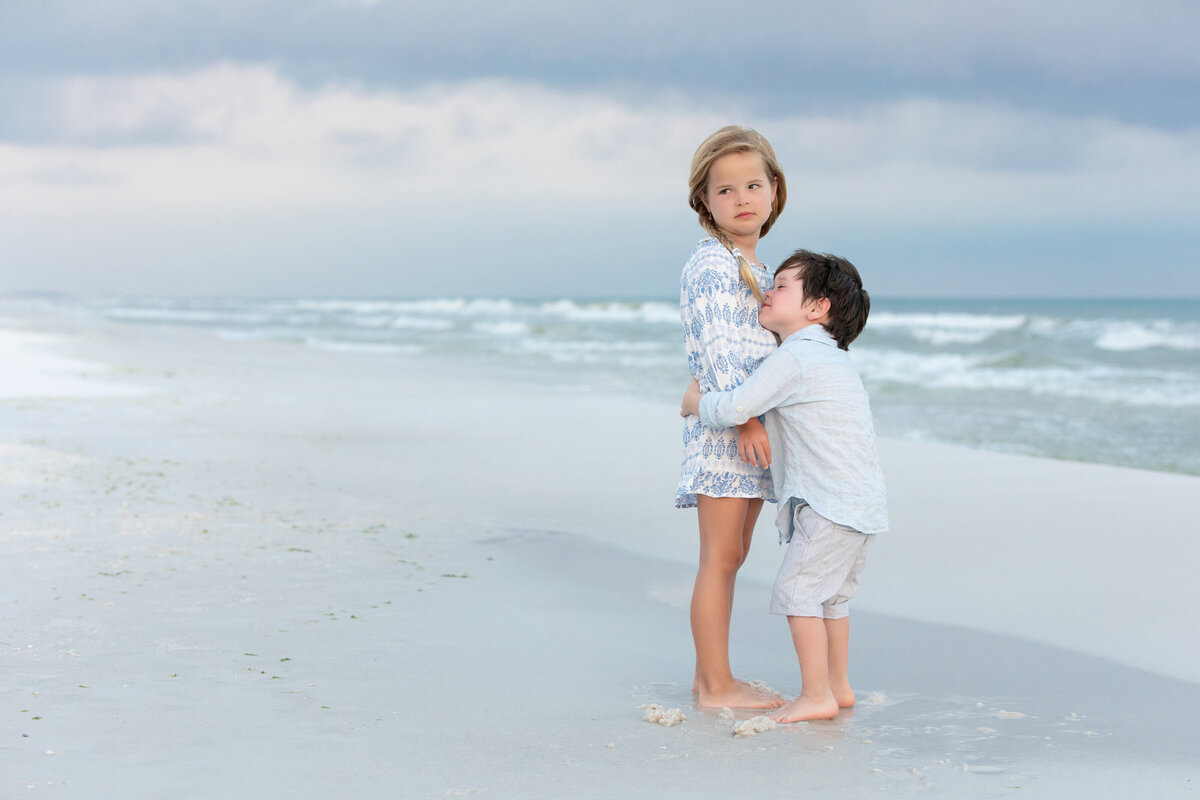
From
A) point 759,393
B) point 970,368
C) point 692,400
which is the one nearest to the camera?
point 759,393

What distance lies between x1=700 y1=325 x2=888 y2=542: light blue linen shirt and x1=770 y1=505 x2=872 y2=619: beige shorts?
45mm

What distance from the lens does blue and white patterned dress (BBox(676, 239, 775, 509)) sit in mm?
3281

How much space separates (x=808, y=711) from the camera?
315 cm

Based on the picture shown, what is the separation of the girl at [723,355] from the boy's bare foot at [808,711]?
0.49 ft

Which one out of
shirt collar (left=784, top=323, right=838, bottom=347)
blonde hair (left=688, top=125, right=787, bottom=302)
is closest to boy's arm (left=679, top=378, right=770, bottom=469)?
shirt collar (left=784, top=323, right=838, bottom=347)

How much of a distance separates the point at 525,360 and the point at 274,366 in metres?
6.05

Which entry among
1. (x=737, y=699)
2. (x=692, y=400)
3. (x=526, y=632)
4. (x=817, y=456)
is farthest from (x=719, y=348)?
(x=526, y=632)

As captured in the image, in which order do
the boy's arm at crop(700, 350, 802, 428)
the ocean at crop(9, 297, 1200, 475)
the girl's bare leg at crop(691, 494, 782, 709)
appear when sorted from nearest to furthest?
the boy's arm at crop(700, 350, 802, 428), the girl's bare leg at crop(691, 494, 782, 709), the ocean at crop(9, 297, 1200, 475)

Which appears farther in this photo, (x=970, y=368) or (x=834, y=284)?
(x=970, y=368)

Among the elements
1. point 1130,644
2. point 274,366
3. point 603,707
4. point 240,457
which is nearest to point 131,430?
point 240,457

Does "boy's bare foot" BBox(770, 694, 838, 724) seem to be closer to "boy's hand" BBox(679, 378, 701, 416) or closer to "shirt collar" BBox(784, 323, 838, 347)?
"boy's hand" BBox(679, 378, 701, 416)

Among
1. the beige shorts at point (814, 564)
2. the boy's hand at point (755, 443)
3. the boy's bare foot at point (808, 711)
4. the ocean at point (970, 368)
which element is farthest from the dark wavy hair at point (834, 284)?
the ocean at point (970, 368)

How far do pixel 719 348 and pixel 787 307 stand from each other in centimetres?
23

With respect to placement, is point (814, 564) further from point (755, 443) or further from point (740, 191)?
point (740, 191)
